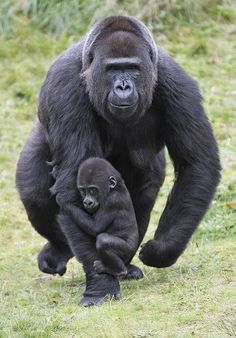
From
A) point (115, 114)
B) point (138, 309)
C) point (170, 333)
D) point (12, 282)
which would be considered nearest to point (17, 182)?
point (12, 282)

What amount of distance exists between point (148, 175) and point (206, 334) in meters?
2.07

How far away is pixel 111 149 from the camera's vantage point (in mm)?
6406

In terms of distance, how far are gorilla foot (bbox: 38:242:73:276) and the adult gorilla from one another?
655mm

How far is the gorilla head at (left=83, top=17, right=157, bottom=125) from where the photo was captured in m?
5.92

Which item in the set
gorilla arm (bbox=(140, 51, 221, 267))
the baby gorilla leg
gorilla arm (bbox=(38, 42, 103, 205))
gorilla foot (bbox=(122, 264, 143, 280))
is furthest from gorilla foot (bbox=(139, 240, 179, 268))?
gorilla arm (bbox=(38, 42, 103, 205))

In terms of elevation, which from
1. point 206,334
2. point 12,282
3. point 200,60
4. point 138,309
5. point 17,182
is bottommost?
point 200,60

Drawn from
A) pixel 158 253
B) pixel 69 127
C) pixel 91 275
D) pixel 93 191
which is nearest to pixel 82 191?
pixel 93 191

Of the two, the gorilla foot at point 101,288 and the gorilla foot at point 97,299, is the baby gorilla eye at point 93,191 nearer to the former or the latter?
the gorilla foot at point 101,288

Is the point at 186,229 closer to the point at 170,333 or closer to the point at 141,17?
the point at 170,333

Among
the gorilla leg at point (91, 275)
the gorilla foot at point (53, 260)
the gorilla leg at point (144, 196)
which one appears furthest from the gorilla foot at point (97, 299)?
the gorilla foot at point (53, 260)

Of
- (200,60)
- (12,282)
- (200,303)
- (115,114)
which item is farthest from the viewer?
(200,60)

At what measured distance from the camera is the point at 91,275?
5.95m

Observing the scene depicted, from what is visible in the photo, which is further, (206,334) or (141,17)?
(141,17)

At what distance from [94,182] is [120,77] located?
728 mm
